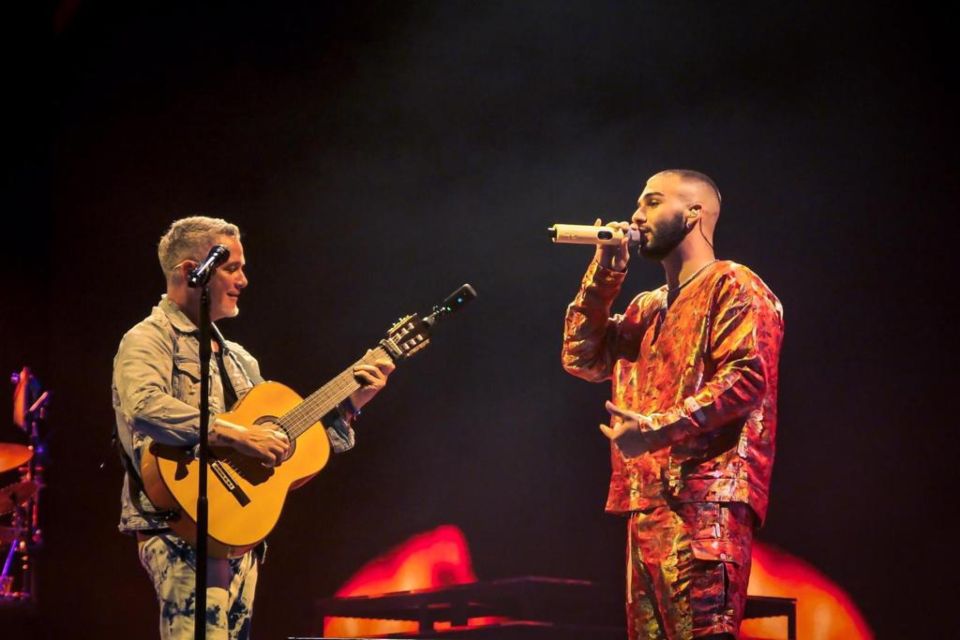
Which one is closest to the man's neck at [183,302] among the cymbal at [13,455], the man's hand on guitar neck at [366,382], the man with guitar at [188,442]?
the man with guitar at [188,442]

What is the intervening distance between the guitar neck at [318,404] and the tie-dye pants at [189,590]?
0.49 m

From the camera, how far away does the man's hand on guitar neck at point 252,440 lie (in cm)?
330

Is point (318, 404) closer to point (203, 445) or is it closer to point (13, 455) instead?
point (203, 445)

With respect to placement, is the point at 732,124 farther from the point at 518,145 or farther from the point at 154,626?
the point at 154,626

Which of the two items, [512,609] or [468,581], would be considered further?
[468,581]

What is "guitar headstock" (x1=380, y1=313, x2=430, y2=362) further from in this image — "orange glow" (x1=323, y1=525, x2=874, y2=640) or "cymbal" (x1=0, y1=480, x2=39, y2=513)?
"cymbal" (x1=0, y1=480, x2=39, y2=513)

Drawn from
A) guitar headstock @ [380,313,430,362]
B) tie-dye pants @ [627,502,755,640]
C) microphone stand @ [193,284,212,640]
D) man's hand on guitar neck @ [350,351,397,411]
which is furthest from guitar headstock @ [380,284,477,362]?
Answer: tie-dye pants @ [627,502,755,640]

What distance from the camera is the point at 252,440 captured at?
3324mm

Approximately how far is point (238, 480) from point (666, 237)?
1.52 metres

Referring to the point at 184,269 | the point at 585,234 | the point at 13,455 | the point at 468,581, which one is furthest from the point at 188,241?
the point at 13,455

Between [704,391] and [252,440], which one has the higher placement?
[704,391]

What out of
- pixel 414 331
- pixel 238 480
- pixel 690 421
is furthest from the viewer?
pixel 414 331

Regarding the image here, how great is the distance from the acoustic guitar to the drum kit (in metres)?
3.10

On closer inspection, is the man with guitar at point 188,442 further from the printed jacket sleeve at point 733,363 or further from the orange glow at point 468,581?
the orange glow at point 468,581
